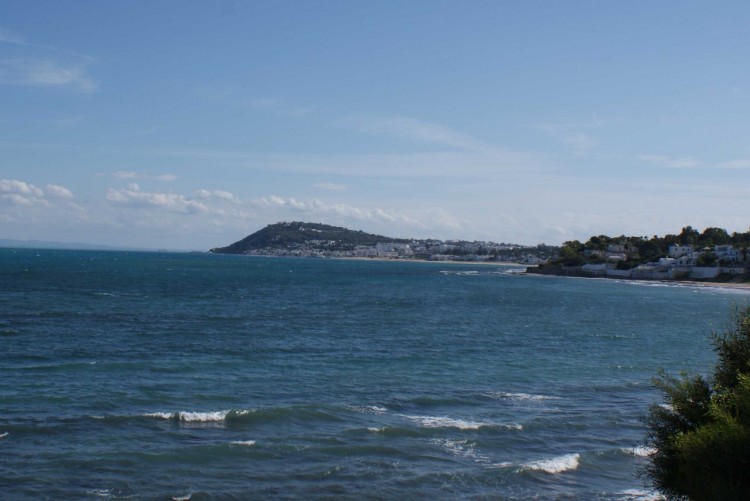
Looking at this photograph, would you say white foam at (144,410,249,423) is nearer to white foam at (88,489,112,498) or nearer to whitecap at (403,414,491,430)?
white foam at (88,489,112,498)

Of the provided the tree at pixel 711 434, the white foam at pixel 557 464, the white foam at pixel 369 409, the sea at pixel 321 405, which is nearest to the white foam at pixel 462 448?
the sea at pixel 321 405

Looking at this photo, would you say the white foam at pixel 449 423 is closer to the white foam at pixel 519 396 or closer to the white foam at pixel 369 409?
the white foam at pixel 369 409

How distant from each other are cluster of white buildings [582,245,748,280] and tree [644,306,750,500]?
5589 inches

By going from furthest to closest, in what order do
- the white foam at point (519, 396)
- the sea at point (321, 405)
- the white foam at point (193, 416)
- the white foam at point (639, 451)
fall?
the white foam at point (519, 396) < the white foam at point (193, 416) < the white foam at point (639, 451) < the sea at point (321, 405)

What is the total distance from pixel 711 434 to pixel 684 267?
158712 mm

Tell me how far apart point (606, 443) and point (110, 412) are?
691 inches

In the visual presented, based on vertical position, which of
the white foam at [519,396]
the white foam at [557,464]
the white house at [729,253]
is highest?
the white house at [729,253]

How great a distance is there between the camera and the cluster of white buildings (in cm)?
14888

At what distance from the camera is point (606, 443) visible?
78.1 feet

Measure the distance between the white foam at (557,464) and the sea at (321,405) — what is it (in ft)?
0.41

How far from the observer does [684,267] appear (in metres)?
160

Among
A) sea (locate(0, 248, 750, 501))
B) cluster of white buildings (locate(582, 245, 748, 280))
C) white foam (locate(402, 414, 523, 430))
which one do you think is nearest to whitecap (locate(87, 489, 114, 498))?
sea (locate(0, 248, 750, 501))

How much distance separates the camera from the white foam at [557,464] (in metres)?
20.9

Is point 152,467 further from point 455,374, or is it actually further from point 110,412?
point 455,374
